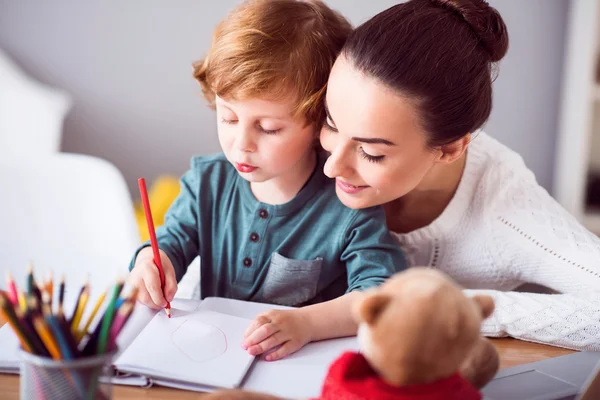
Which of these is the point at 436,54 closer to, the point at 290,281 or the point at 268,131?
the point at 268,131

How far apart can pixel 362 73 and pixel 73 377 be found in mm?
482

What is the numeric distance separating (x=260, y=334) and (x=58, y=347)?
263mm

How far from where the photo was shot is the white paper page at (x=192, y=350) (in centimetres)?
67

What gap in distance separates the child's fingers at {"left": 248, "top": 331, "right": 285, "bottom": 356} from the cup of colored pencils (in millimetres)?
205

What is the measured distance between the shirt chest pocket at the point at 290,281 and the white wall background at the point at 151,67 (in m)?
1.27

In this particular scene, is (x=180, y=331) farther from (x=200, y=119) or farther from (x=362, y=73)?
(x=200, y=119)

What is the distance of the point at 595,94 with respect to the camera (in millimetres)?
2154

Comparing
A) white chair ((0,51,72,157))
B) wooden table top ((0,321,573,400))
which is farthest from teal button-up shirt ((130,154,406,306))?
white chair ((0,51,72,157))

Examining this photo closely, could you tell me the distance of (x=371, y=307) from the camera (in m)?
0.46

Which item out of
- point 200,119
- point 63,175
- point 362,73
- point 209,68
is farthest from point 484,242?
point 200,119

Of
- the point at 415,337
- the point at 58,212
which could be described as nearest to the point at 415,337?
the point at 415,337

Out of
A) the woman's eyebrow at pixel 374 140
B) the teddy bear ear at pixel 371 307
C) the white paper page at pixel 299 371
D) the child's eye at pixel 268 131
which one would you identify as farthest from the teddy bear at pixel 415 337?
the child's eye at pixel 268 131

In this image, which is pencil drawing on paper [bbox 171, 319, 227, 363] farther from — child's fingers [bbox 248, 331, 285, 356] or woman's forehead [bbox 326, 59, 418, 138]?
woman's forehead [bbox 326, 59, 418, 138]

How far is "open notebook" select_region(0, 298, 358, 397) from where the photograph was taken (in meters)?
0.67
